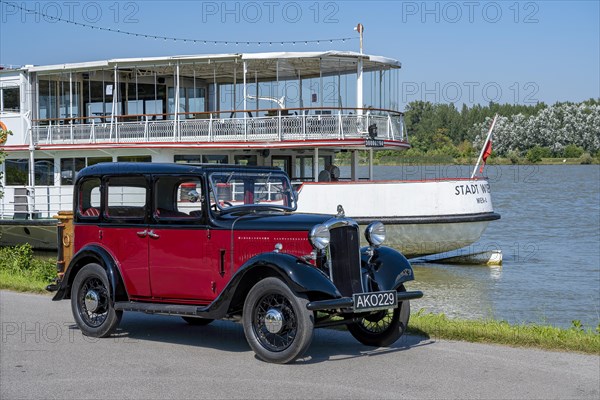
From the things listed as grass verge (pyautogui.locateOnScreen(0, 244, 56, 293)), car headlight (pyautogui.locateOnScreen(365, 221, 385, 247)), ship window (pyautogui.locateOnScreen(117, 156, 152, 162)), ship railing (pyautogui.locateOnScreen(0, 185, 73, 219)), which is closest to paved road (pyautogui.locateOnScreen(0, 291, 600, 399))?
car headlight (pyautogui.locateOnScreen(365, 221, 385, 247))

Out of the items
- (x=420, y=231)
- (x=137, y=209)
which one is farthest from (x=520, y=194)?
(x=137, y=209)

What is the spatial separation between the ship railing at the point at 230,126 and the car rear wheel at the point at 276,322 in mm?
13236

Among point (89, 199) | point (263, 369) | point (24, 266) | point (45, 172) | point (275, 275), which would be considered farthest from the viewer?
point (45, 172)

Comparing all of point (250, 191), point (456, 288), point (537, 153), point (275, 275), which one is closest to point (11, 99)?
point (456, 288)

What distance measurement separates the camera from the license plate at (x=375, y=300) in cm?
801

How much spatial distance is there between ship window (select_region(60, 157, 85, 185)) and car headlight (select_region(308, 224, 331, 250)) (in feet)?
59.1

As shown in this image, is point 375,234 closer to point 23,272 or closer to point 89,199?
point 89,199

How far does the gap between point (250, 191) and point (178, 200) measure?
76cm

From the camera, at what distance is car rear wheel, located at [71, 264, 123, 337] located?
371 inches

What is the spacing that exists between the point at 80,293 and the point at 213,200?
202 centimetres

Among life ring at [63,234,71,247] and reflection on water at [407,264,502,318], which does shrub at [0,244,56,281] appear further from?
reflection on water at [407,264,502,318]

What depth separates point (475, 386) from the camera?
6.97m

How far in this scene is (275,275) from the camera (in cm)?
826

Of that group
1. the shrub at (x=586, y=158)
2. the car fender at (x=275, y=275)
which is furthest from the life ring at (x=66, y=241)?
the shrub at (x=586, y=158)
